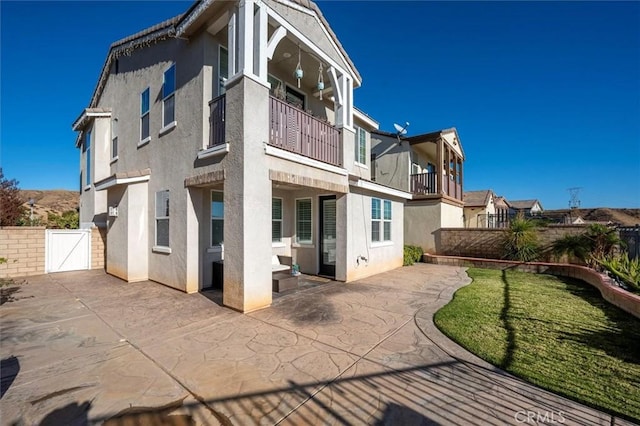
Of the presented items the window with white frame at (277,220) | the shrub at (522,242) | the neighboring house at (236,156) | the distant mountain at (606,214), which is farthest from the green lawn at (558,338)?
the distant mountain at (606,214)

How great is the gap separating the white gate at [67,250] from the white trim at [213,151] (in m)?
8.67

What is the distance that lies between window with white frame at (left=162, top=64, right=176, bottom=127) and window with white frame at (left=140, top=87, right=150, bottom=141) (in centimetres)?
150

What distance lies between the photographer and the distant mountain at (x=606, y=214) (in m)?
36.6

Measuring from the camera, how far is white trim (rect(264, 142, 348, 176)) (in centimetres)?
651

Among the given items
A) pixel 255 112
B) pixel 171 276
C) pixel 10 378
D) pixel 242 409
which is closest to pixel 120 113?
pixel 171 276

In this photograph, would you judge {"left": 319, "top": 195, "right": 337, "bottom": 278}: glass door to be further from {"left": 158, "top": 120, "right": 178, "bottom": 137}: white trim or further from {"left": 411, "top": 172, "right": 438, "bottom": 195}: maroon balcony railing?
{"left": 411, "top": 172, "right": 438, "bottom": 195}: maroon balcony railing

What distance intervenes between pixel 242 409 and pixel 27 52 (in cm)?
1631

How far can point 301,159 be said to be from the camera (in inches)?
291

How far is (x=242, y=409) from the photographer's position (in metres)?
2.95

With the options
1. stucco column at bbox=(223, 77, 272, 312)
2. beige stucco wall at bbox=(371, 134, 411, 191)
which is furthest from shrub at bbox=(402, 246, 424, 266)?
stucco column at bbox=(223, 77, 272, 312)

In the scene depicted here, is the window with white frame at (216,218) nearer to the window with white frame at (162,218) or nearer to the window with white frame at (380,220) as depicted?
the window with white frame at (162,218)

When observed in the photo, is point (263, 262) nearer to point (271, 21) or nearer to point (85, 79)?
point (271, 21)

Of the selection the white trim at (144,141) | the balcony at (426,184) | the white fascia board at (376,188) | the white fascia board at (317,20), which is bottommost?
the white fascia board at (376,188)

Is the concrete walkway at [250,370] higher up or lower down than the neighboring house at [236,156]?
lower down
